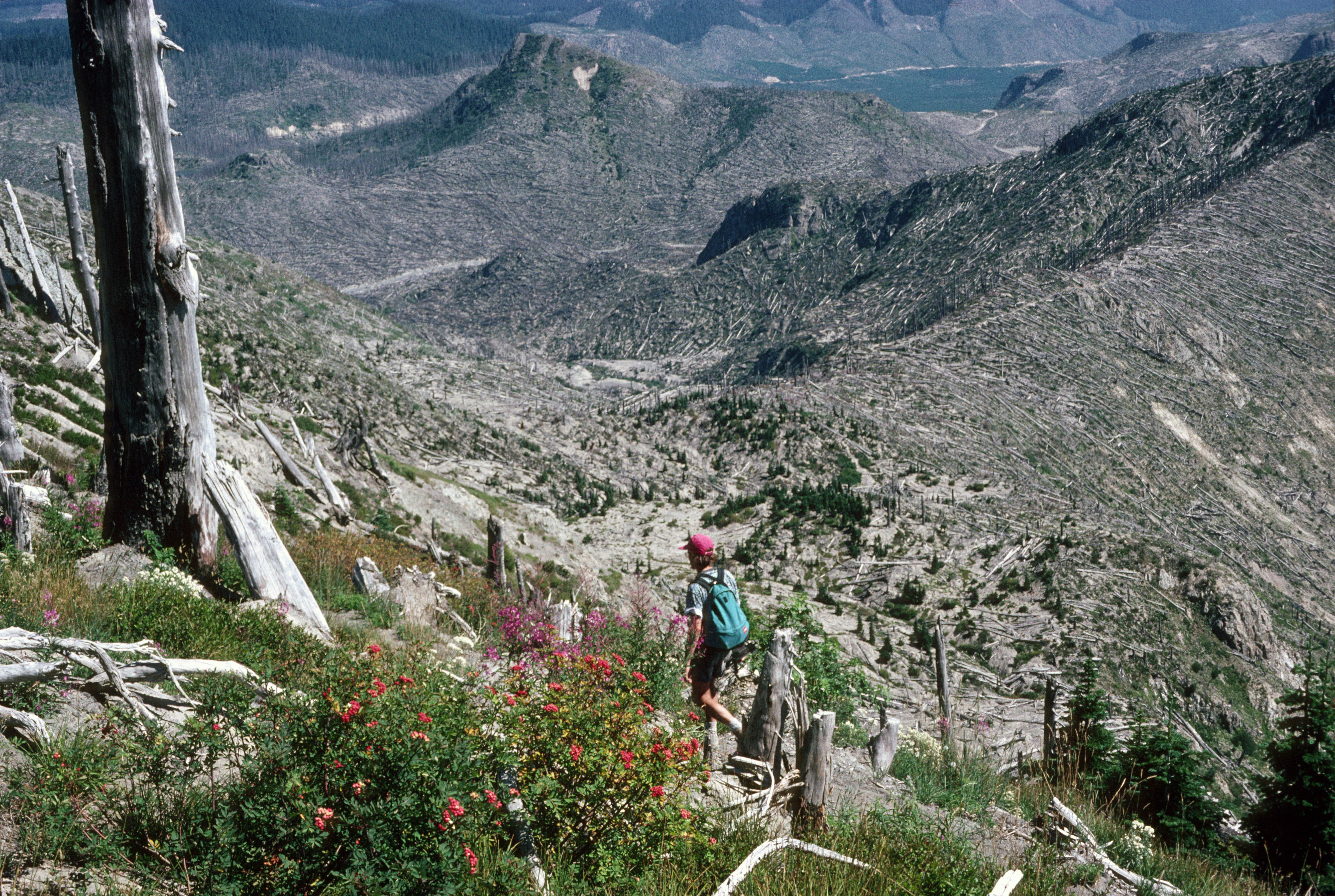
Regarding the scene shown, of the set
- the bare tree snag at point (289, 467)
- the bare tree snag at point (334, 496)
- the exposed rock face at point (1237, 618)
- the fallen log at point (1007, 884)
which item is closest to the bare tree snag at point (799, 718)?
the fallen log at point (1007, 884)

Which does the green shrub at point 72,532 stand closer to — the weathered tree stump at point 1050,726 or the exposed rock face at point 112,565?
the exposed rock face at point 112,565

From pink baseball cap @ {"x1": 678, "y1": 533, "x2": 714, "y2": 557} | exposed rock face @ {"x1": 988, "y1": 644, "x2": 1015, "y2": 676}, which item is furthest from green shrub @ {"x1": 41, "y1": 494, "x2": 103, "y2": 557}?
exposed rock face @ {"x1": 988, "y1": 644, "x2": 1015, "y2": 676}

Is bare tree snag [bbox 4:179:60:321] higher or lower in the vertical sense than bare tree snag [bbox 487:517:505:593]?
higher

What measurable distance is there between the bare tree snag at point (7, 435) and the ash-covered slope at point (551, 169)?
7910cm

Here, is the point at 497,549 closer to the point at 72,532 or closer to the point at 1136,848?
the point at 72,532

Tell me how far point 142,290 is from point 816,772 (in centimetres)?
619

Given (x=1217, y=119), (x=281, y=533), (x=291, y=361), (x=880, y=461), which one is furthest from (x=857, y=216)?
(x=281, y=533)

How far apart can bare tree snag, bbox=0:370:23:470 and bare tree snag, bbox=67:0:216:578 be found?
3.54 meters

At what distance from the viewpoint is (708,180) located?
403ft

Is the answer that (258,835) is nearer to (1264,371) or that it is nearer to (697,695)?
(697,695)

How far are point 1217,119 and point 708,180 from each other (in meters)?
76.0

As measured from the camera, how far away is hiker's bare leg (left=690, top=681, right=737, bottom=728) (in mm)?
6219

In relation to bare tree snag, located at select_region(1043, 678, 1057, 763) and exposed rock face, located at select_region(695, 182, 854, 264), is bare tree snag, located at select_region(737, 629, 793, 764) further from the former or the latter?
exposed rock face, located at select_region(695, 182, 854, 264)

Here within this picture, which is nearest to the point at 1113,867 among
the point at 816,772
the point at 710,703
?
the point at 816,772
